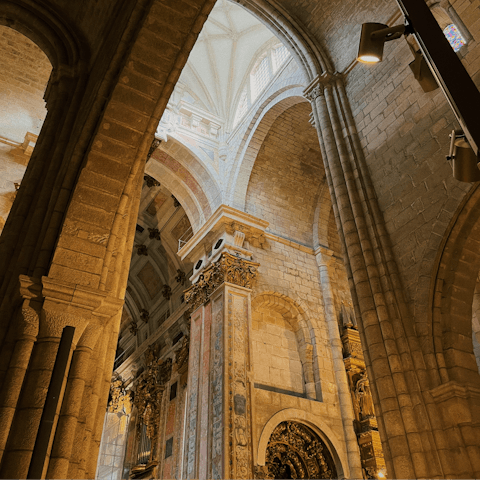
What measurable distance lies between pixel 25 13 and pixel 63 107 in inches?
50.8

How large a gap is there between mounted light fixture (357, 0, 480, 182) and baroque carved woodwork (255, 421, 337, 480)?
339 inches

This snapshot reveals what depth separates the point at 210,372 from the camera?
33.1 ft

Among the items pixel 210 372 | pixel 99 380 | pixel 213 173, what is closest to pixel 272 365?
pixel 210 372

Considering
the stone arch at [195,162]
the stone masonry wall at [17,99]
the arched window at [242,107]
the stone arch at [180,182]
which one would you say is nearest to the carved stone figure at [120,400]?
the stone arch at [180,182]

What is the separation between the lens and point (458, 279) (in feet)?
18.4

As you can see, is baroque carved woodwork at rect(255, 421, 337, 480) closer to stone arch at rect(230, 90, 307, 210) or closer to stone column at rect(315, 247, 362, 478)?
stone column at rect(315, 247, 362, 478)

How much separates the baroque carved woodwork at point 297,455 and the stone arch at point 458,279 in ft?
18.3

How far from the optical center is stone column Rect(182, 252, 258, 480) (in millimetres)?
8820

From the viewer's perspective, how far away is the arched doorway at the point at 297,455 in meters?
9.81

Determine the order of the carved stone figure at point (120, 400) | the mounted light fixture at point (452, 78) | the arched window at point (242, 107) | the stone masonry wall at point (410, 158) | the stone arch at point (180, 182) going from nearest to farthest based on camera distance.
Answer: the mounted light fixture at point (452, 78) < the stone masonry wall at point (410, 158) < the stone arch at point (180, 182) < the arched window at point (242, 107) < the carved stone figure at point (120, 400)

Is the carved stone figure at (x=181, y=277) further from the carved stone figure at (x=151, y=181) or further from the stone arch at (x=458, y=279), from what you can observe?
the stone arch at (x=458, y=279)

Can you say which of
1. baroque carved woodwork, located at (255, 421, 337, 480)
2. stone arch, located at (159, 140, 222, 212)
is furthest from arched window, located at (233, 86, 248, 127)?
baroque carved woodwork, located at (255, 421, 337, 480)

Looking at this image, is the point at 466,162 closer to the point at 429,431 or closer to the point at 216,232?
the point at 429,431

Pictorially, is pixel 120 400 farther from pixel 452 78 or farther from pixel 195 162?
pixel 452 78
